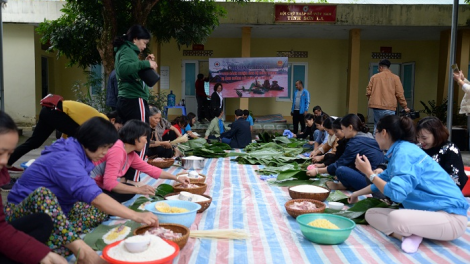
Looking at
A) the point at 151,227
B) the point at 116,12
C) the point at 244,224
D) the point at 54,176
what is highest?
the point at 116,12

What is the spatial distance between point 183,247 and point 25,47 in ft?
30.9

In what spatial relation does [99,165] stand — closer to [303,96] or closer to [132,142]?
[132,142]

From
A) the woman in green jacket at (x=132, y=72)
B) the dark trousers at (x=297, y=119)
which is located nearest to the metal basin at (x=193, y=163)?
the woman in green jacket at (x=132, y=72)

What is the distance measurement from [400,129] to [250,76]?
25.9 feet

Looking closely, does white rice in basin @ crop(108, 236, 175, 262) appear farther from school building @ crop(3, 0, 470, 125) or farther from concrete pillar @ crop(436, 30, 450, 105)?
concrete pillar @ crop(436, 30, 450, 105)

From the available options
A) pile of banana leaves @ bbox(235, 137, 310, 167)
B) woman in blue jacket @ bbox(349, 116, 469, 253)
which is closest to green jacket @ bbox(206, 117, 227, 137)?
pile of banana leaves @ bbox(235, 137, 310, 167)

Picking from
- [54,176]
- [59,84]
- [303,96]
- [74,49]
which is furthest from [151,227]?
[59,84]

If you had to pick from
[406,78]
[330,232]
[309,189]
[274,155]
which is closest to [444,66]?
[406,78]

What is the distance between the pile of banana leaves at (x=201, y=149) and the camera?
626 centimetres

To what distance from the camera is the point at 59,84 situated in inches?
473

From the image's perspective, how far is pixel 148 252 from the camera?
1.83 meters

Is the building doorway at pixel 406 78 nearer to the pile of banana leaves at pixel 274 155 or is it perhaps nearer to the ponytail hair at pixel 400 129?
the pile of banana leaves at pixel 274 155

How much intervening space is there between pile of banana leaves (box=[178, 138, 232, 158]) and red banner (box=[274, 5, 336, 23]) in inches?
168

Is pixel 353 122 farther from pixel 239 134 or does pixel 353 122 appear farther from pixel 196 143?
pixel 239 134
